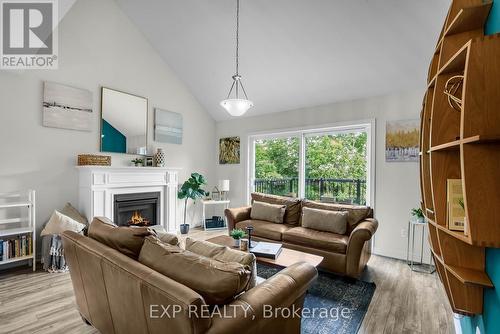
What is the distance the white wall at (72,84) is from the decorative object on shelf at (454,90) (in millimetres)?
4489

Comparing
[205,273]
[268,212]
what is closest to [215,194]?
[268,212]

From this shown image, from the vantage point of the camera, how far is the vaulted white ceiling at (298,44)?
9.98 ft

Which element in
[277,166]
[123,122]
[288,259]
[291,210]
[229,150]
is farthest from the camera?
[229,150]

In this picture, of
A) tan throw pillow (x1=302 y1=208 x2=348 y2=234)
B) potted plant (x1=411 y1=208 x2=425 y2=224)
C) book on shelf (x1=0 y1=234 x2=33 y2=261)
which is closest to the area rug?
tan throw pillow (x1=302 y1=208 x2=348 y2=234)

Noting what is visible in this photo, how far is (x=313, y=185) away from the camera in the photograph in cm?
482

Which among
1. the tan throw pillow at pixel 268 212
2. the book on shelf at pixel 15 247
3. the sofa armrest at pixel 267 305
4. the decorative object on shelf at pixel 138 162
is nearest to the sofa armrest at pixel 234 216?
the tan throw pillow at pixel 268 212

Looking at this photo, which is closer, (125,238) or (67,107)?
(125,238)

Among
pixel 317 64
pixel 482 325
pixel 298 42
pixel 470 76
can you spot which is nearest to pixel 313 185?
pixel 317 64

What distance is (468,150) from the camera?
938mm

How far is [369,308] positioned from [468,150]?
80.2 inches

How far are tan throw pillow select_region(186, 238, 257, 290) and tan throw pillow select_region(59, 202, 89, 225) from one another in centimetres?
274

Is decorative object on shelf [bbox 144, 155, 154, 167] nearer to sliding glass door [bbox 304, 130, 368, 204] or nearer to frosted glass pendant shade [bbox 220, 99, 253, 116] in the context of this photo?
frosted glass pendant shade [bbox 220, 99, 253, 116]

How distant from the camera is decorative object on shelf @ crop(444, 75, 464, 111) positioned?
3.95 ft

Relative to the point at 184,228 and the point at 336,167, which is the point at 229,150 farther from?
the point at 336,167
